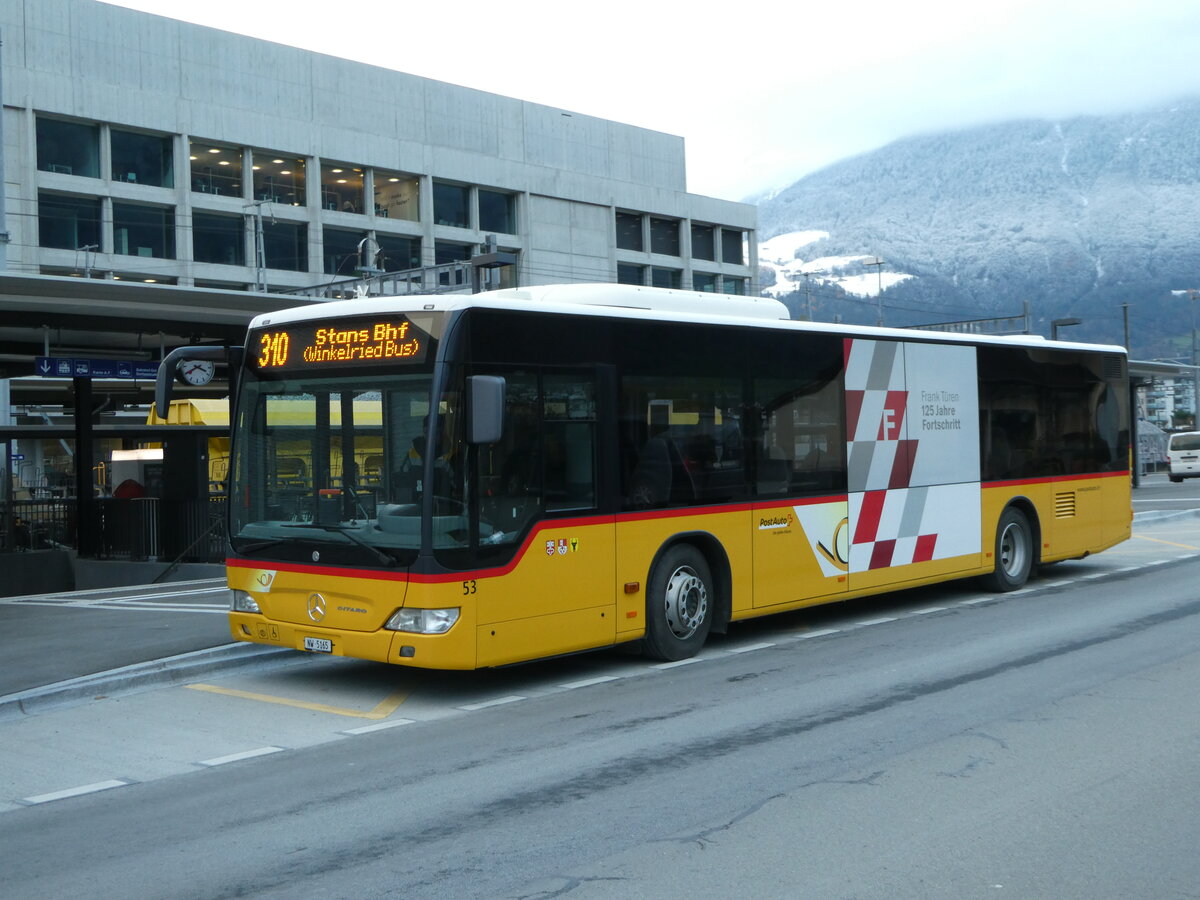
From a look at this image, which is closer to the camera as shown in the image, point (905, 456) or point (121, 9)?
point (905, 456)

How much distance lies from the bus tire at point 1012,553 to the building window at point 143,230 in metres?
49.7

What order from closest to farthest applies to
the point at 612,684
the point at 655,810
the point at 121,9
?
the point at 655,810, the point at 612,684, the point at 121,9

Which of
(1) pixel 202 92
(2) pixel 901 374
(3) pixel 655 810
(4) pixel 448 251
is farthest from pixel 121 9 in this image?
(3) pixel 655 810

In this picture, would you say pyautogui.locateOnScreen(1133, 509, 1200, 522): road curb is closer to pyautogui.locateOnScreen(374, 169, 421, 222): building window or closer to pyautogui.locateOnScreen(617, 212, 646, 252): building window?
pyautogui.locateOnScreen(374, 169, 421, 222): building window

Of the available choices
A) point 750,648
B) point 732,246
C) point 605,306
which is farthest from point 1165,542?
point 732,246

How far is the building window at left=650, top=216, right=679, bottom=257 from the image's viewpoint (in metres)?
80.4

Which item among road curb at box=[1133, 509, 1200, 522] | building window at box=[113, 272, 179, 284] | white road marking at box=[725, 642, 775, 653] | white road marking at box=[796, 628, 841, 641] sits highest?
building window at box=[113, 272, 179, 284]

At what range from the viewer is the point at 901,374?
13203 millimetres

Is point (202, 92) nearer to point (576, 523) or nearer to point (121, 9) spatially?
point (121, 9)

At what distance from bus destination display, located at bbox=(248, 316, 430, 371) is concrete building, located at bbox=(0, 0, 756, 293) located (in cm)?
3773

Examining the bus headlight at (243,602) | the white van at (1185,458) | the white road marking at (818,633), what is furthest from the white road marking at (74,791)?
the white van at (1185,458)

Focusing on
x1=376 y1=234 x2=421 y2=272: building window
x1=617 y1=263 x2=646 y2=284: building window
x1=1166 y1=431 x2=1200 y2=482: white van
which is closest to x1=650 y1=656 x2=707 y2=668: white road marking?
x1=1166 y1=431 x2=1200 y2=482: white van

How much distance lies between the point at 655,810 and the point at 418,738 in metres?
2.41

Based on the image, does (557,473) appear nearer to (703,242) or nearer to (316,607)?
(316,607)
